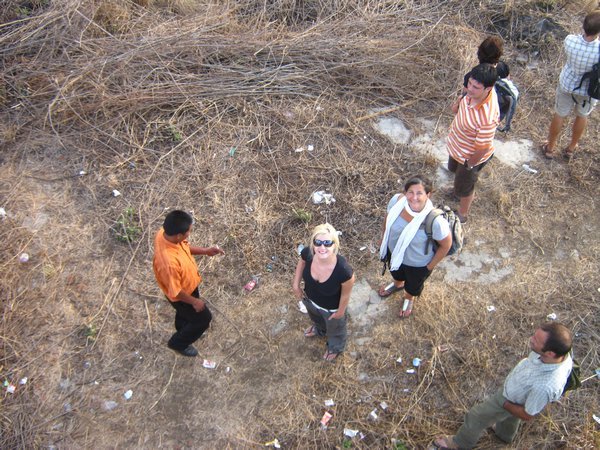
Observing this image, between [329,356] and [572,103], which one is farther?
[572,103]

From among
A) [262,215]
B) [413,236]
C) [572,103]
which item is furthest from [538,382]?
[572,103]

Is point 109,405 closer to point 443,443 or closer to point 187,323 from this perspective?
point 187,323

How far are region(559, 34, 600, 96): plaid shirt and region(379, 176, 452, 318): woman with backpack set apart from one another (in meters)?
2.55

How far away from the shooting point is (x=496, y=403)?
2820mm

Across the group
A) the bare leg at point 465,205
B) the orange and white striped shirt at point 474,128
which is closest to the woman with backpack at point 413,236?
the orange and white striped shirt at point 474,128

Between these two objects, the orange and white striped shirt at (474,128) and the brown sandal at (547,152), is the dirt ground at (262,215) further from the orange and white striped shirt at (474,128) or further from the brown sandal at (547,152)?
the orange and white striped shirt at (474,128)

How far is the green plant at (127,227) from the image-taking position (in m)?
4.48

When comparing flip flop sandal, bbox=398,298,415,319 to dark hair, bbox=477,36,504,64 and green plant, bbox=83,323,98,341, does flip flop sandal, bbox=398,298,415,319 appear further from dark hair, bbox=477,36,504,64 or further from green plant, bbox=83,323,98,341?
green plant, bbox=83,323,98,341

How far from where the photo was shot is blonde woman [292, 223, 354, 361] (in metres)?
2.88

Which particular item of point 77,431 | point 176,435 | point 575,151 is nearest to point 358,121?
point 575,151

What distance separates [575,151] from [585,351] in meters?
2.61

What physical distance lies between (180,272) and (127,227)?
5.96 ft

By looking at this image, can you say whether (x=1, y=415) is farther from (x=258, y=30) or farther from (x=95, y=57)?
(x=258, y=30)

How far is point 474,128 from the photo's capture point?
12.2ft
